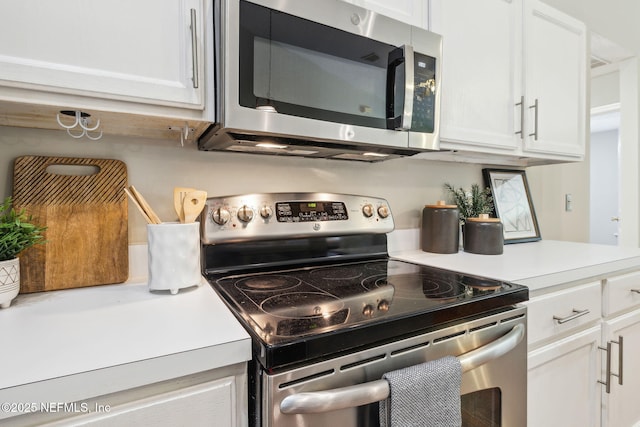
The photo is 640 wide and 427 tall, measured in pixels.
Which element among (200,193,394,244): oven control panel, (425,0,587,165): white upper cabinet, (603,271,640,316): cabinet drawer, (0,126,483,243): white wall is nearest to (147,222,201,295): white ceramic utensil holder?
(200,193,394,244): oven control panel

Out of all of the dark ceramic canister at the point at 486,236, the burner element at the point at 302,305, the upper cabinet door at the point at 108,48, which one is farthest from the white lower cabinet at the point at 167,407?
the dark ceramic canister at the point at 486,236

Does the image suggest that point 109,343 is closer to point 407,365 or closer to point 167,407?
point 167,407

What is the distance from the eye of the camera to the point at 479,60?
4.47ft

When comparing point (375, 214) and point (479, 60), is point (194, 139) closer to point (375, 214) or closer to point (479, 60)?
point (375, 214)

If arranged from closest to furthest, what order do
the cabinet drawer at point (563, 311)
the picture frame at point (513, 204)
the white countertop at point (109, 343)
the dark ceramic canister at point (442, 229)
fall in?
the white countertop at point (109, 343) < the cabinet drawer at point (563, 311) < the dark ceramic canister at point (442, 229) < the picture frame at point (513, 204)

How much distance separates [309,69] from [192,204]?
1.65ft

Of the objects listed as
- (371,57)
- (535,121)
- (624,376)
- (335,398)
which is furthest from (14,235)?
(624,376)

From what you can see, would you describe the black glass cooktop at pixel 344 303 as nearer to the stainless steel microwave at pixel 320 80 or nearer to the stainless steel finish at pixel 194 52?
the stainless steel microwave at pixel 320 80

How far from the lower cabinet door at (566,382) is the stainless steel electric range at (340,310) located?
164 millimetres

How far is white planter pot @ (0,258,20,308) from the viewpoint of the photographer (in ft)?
2.36

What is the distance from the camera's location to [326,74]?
98 centimetres

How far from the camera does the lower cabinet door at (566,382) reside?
3.41ft

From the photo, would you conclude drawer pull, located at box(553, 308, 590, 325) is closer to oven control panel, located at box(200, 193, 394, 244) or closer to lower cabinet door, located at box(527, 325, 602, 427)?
lower cabinet door, located at box(527, 325, 602, 427)

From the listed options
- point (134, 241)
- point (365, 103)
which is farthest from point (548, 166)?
point (134, 241)
